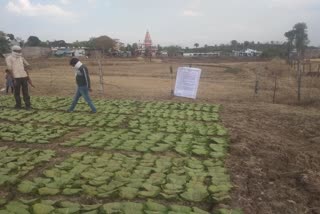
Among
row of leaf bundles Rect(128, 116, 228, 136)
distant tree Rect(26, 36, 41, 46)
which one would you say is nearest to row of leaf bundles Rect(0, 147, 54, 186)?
row of leaf bundles Rect(128, 116, 228, 136)

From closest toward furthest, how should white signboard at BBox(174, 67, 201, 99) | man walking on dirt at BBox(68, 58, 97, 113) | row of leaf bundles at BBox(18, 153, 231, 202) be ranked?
1. row of leaf bundles at BBox(18, 153, 231, 202)
2. man walking on dirt at BBox(68, 58, 97, 113)
3. white signboard at BBox(174, 67, 201, 99)

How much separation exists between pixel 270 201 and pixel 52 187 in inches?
109

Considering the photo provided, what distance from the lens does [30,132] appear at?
8055 millimetres

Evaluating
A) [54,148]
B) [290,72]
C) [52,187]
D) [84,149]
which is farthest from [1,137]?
[290,72]

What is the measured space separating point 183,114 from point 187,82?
341 centimetres

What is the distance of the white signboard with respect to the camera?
1352 cm

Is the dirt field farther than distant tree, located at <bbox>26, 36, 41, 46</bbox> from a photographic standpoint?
No

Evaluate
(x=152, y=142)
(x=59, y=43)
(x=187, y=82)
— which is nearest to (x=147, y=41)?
(x=59, y=43)

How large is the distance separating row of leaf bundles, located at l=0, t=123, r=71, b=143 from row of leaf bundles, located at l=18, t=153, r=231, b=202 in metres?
1.55

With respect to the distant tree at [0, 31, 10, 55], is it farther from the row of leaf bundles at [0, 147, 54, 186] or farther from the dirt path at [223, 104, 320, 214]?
the row of leaf bundles at [0, 147, 54, 186]

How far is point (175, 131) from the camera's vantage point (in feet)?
27.5

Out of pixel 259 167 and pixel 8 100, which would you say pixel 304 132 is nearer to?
pixel 259 167

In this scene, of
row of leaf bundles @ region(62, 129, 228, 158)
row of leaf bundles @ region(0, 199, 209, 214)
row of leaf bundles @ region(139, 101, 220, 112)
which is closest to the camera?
row of leaf bundles @ region(0, 199, 209, 214)

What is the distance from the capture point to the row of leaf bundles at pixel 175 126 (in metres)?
8.37
